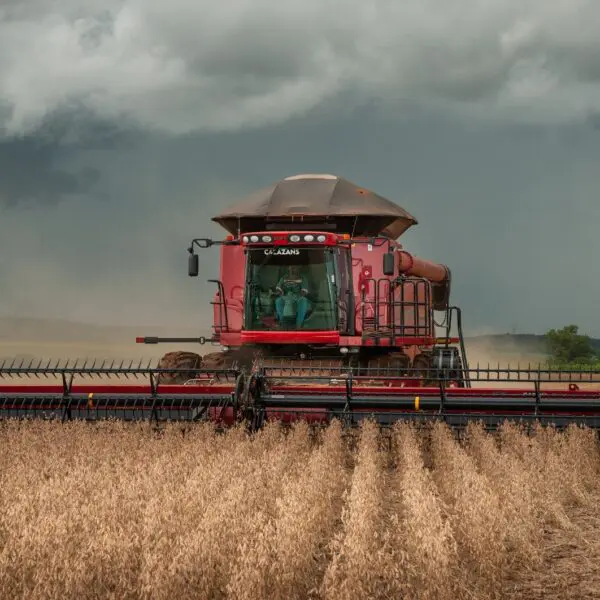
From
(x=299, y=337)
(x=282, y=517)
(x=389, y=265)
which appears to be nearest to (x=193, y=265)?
(x=299, y=337)

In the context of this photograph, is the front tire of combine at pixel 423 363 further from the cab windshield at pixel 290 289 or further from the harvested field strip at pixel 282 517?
the harvested field strip at pixel 282 517

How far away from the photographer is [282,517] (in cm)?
602

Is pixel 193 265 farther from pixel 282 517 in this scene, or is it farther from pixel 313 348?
pixel 282 517

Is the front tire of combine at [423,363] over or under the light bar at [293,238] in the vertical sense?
under

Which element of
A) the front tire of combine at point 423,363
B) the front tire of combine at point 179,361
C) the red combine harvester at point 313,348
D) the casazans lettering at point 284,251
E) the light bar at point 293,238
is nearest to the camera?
the red combine harvester at point 313,348

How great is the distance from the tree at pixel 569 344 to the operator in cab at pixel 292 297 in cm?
3569

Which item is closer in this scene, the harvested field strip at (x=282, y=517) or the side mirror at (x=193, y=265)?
the harvested field strip at (x=282, y=517)

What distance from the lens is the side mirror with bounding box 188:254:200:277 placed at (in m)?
13.3

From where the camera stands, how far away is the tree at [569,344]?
47594 millimetres

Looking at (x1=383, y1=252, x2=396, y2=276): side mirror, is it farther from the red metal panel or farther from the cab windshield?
the red metal panel

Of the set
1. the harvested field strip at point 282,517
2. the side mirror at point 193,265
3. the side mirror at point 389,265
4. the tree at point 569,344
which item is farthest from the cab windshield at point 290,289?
the tree at point 569,344

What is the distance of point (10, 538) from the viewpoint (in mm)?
5312

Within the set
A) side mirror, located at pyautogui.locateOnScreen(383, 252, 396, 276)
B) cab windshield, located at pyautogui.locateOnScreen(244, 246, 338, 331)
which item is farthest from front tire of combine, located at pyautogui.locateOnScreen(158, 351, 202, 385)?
side mirror, located at pyautogui.locateOnScreen(383, 252, 396, 276)

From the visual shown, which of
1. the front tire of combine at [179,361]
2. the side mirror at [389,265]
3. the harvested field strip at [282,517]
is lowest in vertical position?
the harvested field strip at [282,517]
